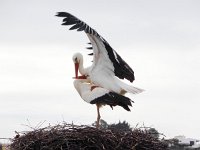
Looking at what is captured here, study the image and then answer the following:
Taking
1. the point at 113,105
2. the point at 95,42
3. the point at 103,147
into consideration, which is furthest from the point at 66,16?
the point at 103,147

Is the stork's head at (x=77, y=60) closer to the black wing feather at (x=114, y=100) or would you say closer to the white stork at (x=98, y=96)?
the white stork at (x=98, y=96)

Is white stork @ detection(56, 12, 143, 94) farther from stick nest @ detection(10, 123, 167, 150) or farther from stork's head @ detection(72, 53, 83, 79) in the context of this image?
stick nest @ detection(10, 123, 167, 150)

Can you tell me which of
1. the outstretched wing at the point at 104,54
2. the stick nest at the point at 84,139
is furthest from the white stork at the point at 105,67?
the stick nest at the point at 84,139

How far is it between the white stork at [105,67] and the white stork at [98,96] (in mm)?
81

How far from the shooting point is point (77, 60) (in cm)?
1086

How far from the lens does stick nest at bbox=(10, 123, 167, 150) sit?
936 centimetres

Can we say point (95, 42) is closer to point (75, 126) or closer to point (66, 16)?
point (66, 16)

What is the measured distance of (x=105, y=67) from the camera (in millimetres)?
10766

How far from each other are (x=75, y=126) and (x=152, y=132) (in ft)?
3.61

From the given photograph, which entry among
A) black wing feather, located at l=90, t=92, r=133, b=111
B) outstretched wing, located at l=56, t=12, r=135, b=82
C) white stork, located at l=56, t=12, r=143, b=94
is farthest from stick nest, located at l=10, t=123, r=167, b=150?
outstretched wing, located at l=56, t=12, r=135, b=82

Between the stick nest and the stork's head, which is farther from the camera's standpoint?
the stork's head

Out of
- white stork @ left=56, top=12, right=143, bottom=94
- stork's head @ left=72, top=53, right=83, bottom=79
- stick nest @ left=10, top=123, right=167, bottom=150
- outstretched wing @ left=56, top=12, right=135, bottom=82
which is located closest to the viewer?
stick nest @ left=10, top=123, right=167, bottom=150

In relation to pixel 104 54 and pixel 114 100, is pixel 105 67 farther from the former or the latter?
pixel 114 100

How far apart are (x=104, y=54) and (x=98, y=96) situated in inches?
24.2
